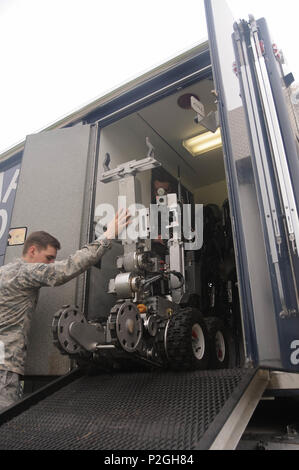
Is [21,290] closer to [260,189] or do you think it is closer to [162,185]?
[260,189]

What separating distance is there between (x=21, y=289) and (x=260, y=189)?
1.97 meters

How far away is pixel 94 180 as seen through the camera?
141 inches

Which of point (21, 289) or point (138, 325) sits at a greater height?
point (21, 289)

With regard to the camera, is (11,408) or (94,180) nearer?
(11,408)

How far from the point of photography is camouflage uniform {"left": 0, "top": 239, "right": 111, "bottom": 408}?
8.59 feet

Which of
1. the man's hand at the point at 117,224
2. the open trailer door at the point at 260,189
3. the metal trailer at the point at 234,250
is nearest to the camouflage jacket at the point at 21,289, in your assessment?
the man's hand at the point at 117,224

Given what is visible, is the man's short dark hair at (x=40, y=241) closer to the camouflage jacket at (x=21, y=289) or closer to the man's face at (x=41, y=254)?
the man's face at (x=41, y=254)

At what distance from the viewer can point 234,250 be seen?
8.66 feet

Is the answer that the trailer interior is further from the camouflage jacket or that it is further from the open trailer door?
the open trailer door

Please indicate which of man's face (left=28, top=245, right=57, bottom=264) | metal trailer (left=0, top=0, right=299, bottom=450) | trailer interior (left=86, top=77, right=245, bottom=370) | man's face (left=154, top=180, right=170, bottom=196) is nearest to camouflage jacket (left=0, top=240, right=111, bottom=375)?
man's face (left=28, top=245, right=57, bottom=264)

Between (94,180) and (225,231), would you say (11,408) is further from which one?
(225,231)

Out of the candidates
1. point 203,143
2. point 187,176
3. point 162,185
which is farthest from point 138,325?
point 187,176

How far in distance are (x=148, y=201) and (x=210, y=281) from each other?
137cm
